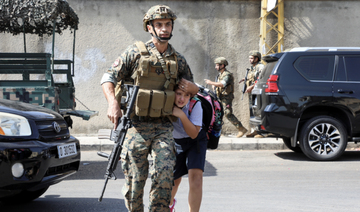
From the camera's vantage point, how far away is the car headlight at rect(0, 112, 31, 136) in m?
3.89

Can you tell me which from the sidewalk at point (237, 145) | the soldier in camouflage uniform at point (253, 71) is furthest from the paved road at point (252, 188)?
the soldier in camouflage uniform at point (253, 71)

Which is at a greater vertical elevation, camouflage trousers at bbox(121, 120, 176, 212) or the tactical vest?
the tactical vest

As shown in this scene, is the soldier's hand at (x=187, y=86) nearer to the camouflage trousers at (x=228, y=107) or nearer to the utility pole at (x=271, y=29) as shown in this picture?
the camouflage trousers at (x=228, y=107)

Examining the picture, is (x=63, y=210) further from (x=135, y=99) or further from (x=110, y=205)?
(x=135, y=99)

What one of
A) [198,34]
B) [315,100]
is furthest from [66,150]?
[198,34]

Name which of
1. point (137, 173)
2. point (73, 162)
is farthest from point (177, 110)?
point (73, 162)

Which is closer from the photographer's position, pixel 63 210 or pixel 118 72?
pixel 118 72

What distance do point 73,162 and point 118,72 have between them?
1.74 metres

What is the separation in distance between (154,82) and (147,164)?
597mm

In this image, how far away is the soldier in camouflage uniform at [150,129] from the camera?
3.06m

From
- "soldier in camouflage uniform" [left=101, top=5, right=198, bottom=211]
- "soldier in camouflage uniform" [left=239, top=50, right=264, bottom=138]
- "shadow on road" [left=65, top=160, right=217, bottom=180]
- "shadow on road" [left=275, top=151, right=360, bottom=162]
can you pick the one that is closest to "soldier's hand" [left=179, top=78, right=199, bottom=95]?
"soldier in camouflage uniform" [left=101, top=5, right=198, bottom=211]

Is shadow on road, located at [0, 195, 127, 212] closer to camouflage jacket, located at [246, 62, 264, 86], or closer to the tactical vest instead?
the tactical vest

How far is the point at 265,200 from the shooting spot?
15.6ft

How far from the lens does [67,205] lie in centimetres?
459
